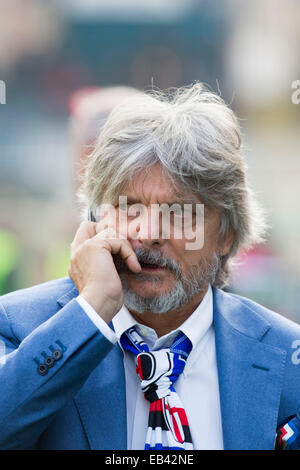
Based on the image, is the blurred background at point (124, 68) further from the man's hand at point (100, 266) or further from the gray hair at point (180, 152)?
the man's hand at point (100, 266)

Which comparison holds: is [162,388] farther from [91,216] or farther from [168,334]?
[91,216]

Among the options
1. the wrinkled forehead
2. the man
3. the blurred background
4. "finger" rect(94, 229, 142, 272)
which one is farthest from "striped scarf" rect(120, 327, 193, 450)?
the blurred background

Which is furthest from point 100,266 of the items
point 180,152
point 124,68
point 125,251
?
point 124,68

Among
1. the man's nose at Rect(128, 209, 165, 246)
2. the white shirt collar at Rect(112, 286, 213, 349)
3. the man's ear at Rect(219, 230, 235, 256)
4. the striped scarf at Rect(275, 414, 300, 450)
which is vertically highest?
the man's nose at Rect(128, 209, 165, 246)

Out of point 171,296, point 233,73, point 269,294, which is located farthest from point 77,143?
point 233,73

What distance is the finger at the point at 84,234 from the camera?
81.7 inches

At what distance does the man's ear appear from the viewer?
7.87 ft

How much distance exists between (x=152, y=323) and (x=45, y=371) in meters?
0.50

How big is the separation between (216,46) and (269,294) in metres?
3.32

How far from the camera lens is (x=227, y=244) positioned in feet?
7.93

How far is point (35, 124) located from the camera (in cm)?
752

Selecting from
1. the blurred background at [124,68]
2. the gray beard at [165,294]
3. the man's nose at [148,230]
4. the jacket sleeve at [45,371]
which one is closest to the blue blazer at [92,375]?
the jacket sleeve at [45,371]

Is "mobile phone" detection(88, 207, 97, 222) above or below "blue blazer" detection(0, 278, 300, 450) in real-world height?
above

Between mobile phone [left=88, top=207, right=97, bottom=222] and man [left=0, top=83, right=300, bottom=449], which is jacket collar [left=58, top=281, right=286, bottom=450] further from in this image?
mobile phone [left=88, top=207, right=97, bottom=222]
